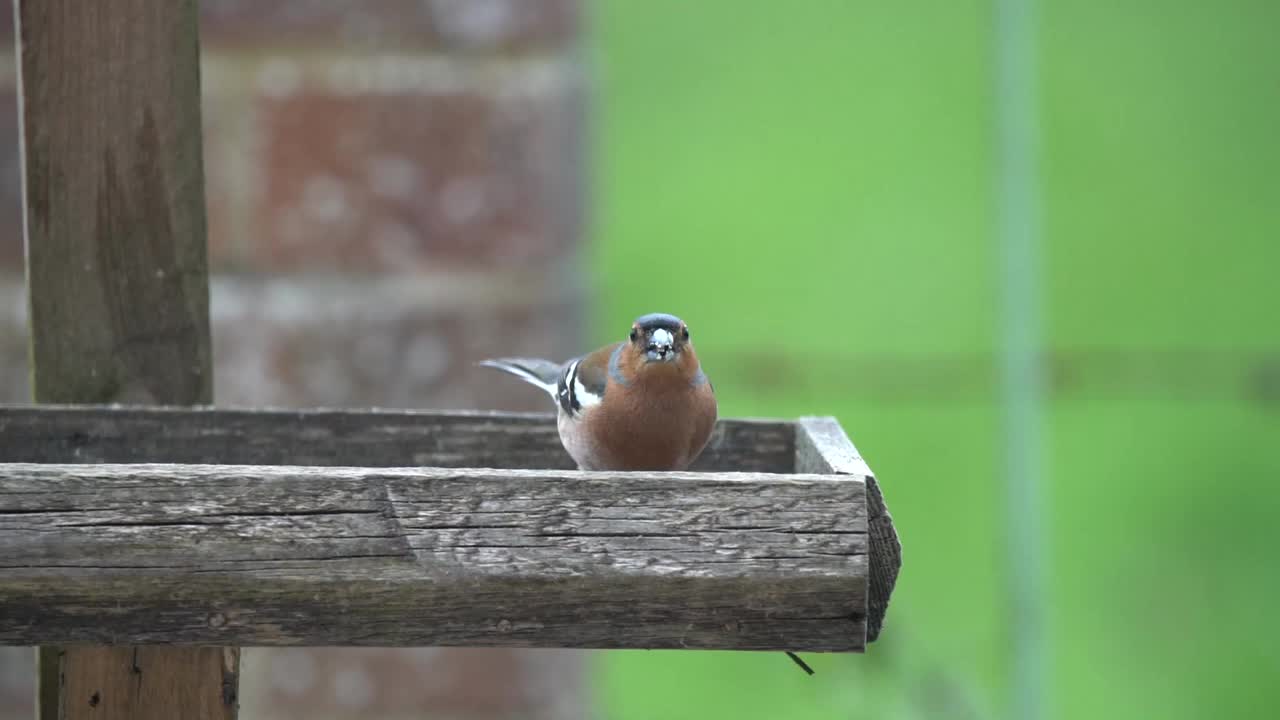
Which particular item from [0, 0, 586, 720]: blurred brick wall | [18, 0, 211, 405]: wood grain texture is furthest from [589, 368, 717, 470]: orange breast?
[0, 0, 586, 720]: blurred brick wall

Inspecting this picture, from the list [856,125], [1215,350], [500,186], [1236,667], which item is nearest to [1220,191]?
[1215,350]

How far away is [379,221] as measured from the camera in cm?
285

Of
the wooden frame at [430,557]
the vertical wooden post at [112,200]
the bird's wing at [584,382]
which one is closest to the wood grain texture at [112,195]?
the vertical wooden post at [112,200]

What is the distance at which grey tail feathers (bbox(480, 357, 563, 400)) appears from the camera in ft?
8.61

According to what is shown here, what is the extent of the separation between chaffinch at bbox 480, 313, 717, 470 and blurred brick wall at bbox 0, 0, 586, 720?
70cm

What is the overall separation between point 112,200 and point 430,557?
0.89 metres

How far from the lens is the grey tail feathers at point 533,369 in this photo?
2625 mm

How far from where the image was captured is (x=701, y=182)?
314cm

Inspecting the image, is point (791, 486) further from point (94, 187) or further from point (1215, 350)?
point (1215, 350)

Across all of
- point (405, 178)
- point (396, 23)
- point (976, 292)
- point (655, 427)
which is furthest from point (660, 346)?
point (976, 292)

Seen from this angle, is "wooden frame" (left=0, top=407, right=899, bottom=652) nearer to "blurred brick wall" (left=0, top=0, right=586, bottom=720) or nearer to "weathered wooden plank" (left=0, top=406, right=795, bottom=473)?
"weathered wooden plank" (left=0, top=406, right=795, bottom=473)

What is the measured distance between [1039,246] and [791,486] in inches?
75.1

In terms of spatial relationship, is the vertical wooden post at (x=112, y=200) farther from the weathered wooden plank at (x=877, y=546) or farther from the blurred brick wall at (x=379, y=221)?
A: the weathered wooden plank at (x=877, y=546)

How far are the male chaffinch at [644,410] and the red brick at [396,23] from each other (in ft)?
2.67
